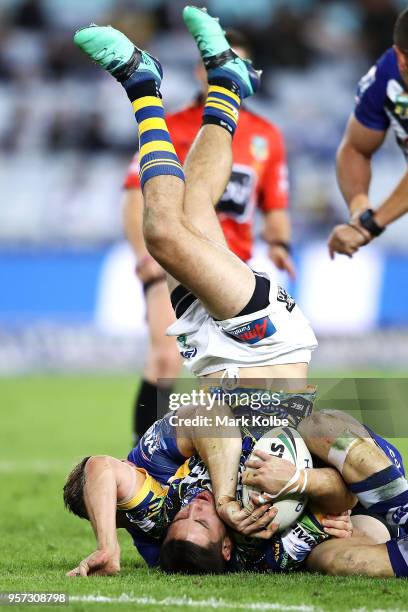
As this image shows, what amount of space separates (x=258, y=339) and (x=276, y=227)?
281 cm

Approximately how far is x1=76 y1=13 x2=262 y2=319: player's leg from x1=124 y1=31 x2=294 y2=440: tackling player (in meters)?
1.68

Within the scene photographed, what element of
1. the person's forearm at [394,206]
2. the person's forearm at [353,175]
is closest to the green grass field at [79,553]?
the person's forearm at [394,206]

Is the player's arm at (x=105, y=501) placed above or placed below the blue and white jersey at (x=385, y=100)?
below

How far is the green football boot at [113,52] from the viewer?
5141 millimetres

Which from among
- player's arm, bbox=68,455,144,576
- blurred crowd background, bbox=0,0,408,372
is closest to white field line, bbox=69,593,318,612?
player's arm, bbox=68,455,144,576

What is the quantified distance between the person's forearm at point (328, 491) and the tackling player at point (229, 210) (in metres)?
2.22

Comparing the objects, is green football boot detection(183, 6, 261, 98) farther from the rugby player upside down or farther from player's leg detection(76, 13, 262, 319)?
player's leg detection(76, 13, 262, 319)

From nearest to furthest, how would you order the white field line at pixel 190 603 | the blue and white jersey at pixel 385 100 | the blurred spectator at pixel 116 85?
the white field line at pixel 190 603
the blue and white jersey at pixel 385 100
the blurred spectator at pixel 116 85

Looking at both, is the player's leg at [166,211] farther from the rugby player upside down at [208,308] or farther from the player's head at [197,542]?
the player's head at [197,542]

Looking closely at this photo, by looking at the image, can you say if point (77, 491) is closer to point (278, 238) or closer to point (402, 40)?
point (402, 40)

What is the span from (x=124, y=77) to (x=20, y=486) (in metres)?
3.19

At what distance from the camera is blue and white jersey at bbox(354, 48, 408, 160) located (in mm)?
6082

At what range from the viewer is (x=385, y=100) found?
618 cm

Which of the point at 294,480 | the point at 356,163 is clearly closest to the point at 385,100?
the point at 356,163
